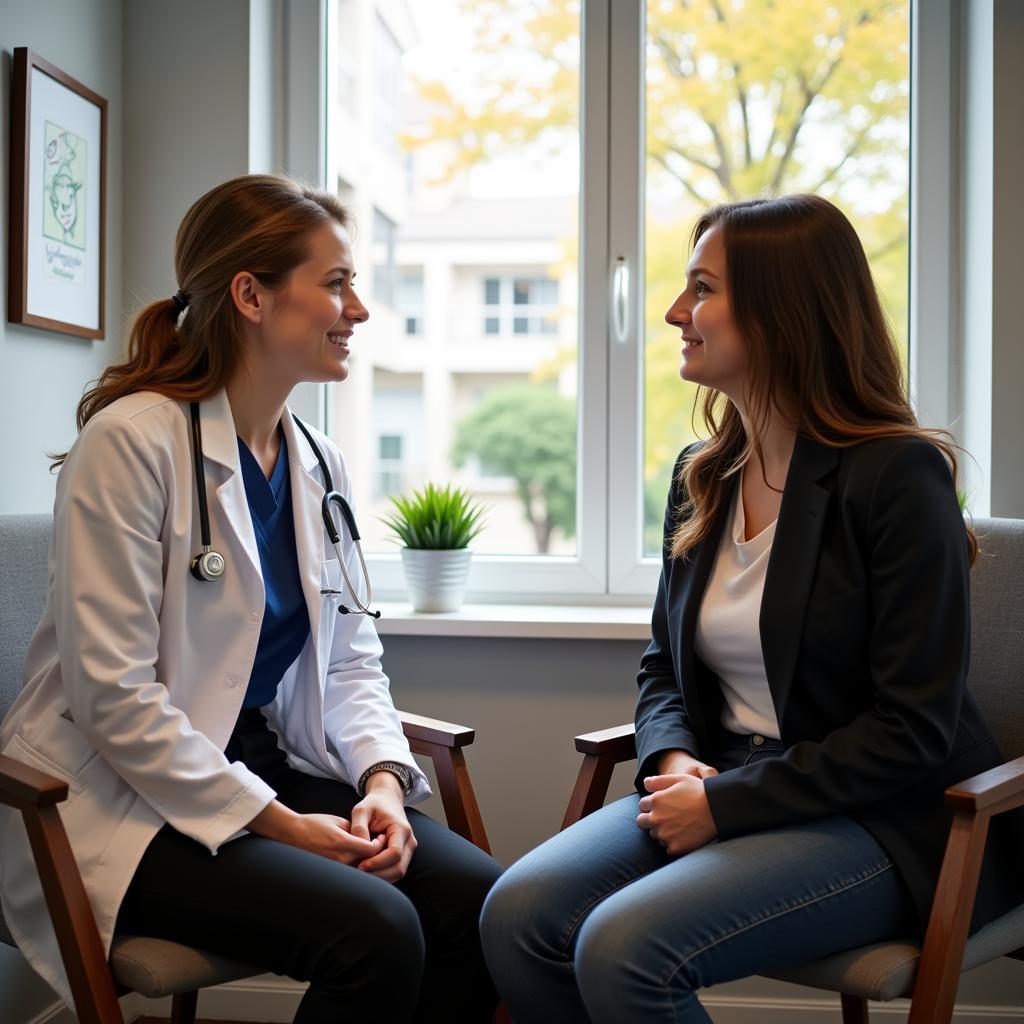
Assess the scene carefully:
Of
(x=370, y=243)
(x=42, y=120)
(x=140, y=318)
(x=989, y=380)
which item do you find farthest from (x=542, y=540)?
(x=42, y=120)

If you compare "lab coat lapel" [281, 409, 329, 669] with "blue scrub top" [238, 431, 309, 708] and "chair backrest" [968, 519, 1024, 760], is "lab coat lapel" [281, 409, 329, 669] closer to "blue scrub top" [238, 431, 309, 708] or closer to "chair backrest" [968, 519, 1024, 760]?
"blue scrub top" [238, 431, 309, 708]

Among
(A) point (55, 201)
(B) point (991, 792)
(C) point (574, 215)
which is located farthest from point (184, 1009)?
(C) point (574, 215)

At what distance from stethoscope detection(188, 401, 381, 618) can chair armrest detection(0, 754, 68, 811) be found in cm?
30

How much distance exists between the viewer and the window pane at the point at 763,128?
2270mm

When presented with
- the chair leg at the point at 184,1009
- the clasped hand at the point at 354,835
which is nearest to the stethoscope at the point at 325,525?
the clasped hand at the point at 354,835

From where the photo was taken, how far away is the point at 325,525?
163cm

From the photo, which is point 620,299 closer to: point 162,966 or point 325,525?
point 325,525

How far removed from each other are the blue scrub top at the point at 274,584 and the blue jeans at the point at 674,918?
0.43 meters

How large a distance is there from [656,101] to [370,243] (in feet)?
2.19

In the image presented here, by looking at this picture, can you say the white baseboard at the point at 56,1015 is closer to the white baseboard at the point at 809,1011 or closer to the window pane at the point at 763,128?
the white baseboard at the point at 809,1011

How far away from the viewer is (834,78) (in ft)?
7.48

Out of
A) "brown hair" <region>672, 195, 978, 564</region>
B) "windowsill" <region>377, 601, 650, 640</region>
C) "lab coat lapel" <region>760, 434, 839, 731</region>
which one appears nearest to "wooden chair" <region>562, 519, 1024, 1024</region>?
"lab coat lapel" <region>760, 434, 839, 731</region>

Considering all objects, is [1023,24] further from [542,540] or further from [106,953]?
[106,953]

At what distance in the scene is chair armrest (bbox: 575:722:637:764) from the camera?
1.58 meters
